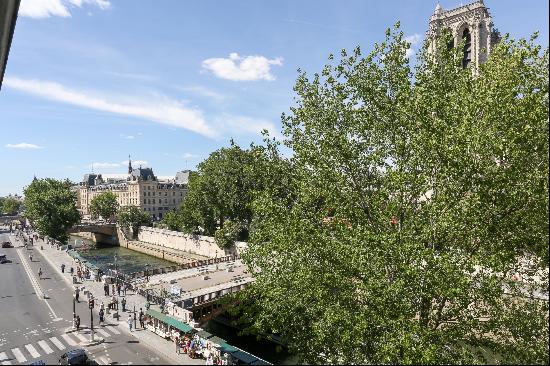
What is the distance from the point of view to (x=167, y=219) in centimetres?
10200

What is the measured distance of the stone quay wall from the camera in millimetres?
79312

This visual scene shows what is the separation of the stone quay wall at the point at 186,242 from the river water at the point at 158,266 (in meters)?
4.91

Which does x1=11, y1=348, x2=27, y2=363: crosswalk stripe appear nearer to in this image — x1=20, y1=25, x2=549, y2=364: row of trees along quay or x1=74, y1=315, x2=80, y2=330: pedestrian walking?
x1=74, y1=315, x2=80, y2=330: pedestrian walking

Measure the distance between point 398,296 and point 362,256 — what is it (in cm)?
209

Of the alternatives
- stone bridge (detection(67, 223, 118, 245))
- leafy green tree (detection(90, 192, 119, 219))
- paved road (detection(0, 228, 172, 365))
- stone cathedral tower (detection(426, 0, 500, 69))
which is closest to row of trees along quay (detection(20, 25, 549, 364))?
paved road (detection(0, 228, 172, 365))

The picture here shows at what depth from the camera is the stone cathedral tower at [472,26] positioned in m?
86.2

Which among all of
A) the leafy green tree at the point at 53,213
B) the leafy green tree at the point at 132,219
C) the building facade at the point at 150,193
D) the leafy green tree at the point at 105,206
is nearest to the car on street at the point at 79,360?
the leafy green tree at the point at 53,213

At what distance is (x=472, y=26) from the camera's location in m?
87.4

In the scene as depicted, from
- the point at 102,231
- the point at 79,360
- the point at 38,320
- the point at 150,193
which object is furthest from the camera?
the point at 150,193

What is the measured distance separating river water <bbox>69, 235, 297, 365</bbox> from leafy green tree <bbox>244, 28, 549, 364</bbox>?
5.08 meters

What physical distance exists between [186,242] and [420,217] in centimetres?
7613

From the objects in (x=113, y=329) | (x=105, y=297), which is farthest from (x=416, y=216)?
(x=105, y=297)

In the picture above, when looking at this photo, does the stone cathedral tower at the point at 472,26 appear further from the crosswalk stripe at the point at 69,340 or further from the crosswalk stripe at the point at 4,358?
the crosswalk stripe at the point at 4,358

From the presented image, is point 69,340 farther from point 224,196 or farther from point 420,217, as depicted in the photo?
point 224,196
